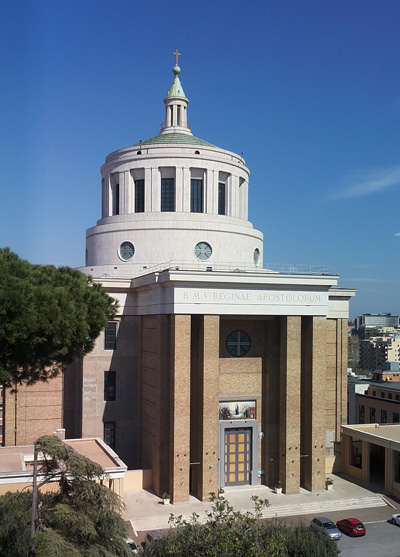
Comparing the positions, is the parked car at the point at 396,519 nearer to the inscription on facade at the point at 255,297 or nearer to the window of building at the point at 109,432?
the inscription on facade at the point at 255,297

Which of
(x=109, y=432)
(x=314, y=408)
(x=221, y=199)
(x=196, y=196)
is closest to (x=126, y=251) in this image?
(x=196, y=196)

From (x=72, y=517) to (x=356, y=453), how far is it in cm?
2458

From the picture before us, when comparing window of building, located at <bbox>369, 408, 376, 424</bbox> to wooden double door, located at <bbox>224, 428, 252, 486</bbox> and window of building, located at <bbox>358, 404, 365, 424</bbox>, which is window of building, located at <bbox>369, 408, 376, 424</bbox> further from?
wooden double door, located at <bbox>224, 428, 252, 486</bbox>

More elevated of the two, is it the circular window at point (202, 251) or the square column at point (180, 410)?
the circular window at point (202, 251)

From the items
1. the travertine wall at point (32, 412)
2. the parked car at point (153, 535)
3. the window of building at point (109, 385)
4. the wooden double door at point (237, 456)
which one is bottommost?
the parked car at point (153, 535)

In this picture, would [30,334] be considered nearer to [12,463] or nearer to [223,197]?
[12,463]

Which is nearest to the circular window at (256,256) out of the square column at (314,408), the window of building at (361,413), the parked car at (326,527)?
the square column at (314,408)

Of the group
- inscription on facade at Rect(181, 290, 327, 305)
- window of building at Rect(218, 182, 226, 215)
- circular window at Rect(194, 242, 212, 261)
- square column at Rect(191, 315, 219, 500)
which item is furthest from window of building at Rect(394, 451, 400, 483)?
window of building at Rect(218, 182, 226, 215)

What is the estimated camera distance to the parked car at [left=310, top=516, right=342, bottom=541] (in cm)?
2495

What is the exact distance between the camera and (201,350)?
2934 centimetres

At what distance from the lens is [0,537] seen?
1725cm

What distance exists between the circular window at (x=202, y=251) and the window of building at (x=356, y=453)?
14261mm

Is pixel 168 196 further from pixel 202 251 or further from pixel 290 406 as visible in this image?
pixel 290 406

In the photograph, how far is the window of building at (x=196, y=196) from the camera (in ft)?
126
